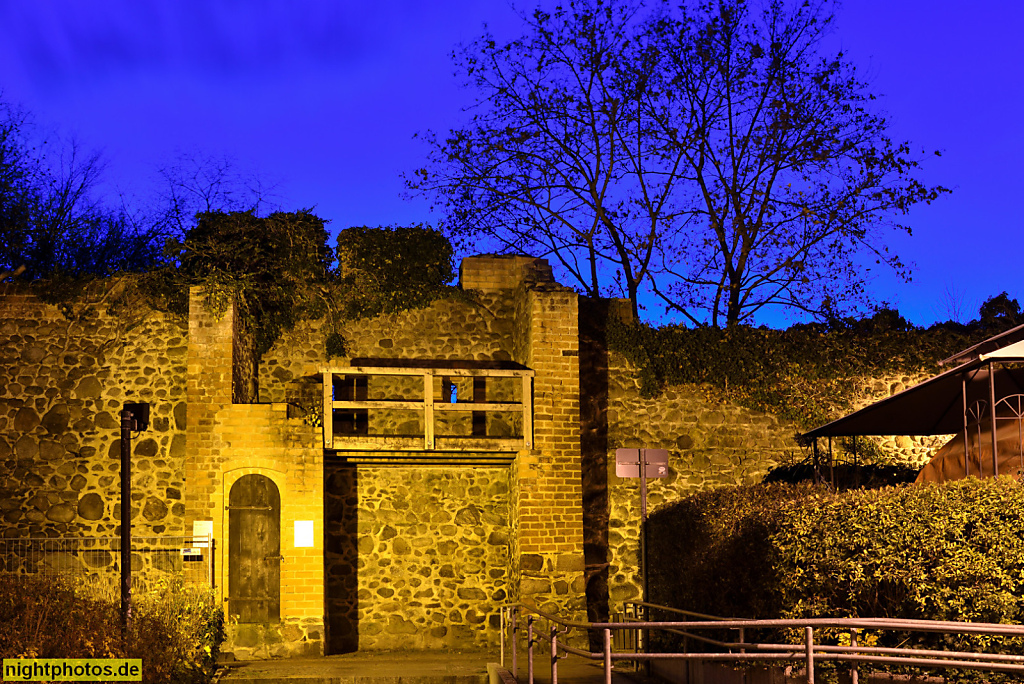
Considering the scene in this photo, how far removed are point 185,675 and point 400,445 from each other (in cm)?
414

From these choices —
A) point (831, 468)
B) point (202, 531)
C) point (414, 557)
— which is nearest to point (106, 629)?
point (202, 531)

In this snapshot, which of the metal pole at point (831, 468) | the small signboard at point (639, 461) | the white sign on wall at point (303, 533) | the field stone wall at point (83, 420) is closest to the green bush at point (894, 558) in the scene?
the small signboard at point (639, 461)

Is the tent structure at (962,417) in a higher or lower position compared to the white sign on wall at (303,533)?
higher

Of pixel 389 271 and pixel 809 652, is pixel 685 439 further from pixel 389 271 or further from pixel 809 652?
pixel 809 652

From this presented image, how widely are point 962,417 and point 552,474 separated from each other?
5.26 m

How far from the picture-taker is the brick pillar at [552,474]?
13.5m

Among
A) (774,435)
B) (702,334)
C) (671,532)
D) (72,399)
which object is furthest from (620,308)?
(72,399)

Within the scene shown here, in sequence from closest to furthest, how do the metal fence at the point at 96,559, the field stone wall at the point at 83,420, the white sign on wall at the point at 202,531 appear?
the white sign on wall at the point at 202,531 < the metal fence at the point at 96,559 < the field stone wall at the point at 83,420

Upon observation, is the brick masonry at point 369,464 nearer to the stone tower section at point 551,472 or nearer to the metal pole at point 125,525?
the stone tower section at point 551,472

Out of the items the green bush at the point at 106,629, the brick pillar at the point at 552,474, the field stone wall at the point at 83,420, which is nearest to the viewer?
the green bush at the point at 106,629

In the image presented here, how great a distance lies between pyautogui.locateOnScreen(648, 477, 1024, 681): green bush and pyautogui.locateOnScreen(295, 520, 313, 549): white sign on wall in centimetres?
587

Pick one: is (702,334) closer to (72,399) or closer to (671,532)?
(671,532)

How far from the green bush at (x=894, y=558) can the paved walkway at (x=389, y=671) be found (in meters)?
2.55

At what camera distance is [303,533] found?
518 inches
